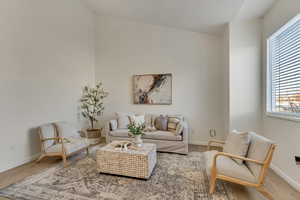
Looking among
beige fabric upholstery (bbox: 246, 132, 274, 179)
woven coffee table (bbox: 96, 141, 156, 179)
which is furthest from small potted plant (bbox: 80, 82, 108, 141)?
beige fabric upholstery (bbox: 246, 132, 274, 179)

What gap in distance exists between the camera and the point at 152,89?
4.72m

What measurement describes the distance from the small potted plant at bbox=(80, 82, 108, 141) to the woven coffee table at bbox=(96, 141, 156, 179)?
2.17 meters

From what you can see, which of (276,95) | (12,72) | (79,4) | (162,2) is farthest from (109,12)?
(276,95)

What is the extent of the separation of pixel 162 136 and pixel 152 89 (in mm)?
1524

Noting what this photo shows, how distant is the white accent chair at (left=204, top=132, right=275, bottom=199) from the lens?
1.93 m

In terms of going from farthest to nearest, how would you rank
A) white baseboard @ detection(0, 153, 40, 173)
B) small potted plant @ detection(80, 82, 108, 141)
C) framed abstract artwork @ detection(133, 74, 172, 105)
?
small potted plant @ detection(80, 82, 108, 141) < framed abstract artwork @ detection(133, 74, 172, 105) < white baseboard @ detection(0, 153, 40, 173)

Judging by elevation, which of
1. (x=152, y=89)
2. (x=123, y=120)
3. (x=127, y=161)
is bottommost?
(x=127, y=161)

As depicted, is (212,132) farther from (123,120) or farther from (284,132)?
(123,120)

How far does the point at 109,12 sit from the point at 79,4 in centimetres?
88

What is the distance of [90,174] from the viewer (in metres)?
2.75

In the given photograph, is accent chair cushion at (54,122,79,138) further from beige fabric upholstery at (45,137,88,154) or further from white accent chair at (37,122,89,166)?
beige fabric upholstery at (45,137,88,154)

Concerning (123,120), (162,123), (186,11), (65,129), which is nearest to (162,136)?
(162,123)

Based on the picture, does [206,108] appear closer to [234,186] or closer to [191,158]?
[191,158]

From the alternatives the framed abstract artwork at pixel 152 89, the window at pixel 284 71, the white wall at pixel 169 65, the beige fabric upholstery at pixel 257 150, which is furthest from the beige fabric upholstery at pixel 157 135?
the window at pixel 284 71
